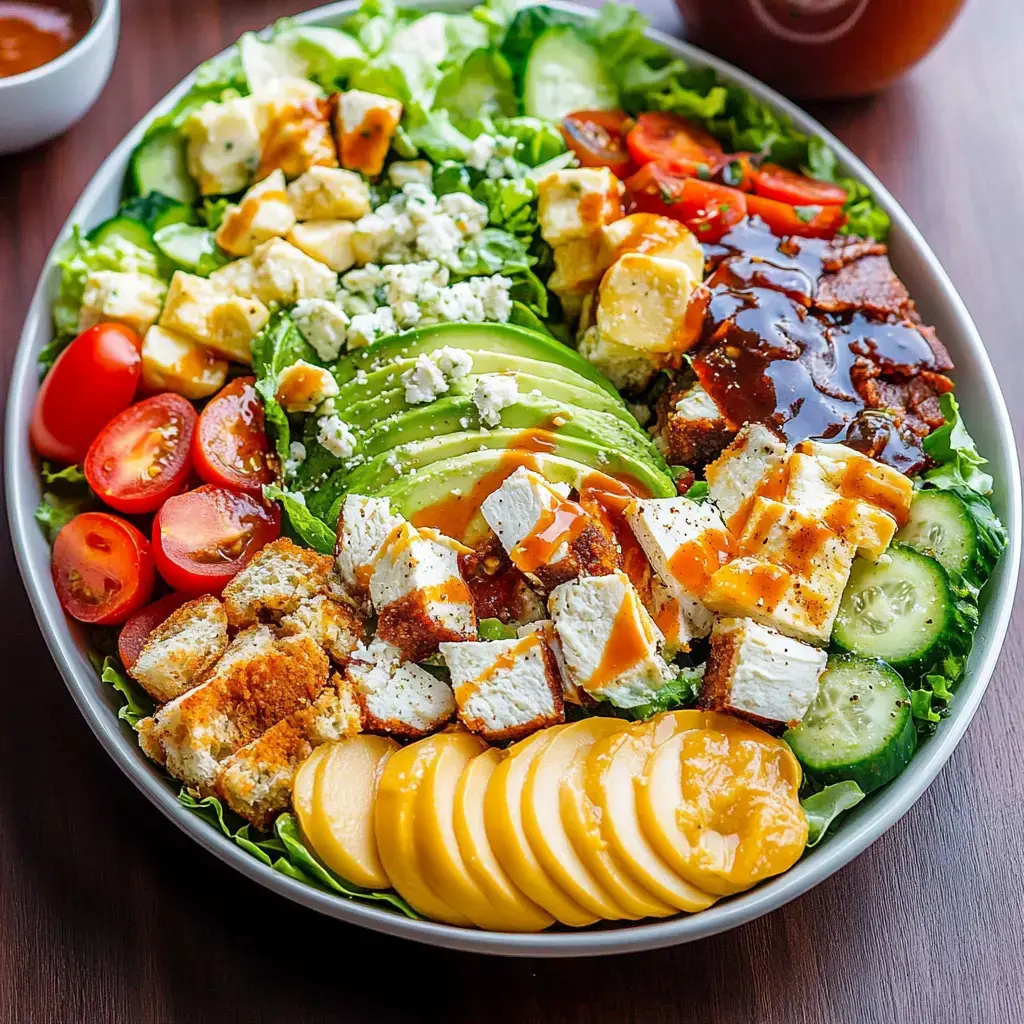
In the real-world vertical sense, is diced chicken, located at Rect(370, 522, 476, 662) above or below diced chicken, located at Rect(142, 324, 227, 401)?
above

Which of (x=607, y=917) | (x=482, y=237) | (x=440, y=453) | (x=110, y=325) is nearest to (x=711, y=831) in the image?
(x=607, y=917)

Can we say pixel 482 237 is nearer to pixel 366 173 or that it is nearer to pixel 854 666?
pixel 366 173

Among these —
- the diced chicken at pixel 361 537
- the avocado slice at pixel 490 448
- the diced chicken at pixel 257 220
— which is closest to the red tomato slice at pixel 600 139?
the diced chicken at pixel 257 220

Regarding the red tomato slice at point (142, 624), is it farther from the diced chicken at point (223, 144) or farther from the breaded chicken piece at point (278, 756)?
the diced chicken at point (223, 144)

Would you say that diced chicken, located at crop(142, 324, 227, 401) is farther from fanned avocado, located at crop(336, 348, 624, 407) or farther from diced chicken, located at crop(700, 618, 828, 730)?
diced chicken, located at crop(700, 618, 828, 730)

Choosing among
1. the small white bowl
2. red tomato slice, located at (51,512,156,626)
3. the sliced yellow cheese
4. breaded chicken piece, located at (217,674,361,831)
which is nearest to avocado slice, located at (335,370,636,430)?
red tomato slice, located at (51,512,156,626)
